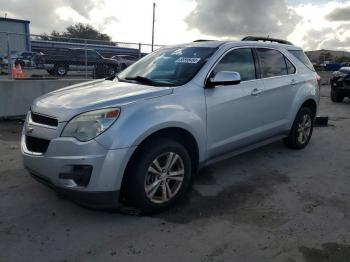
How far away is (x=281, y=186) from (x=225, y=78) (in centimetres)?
156

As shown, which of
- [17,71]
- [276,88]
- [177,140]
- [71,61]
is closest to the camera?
[177,140]

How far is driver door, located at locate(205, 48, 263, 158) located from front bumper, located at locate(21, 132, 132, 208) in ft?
4.23

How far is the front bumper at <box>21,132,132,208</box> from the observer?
3279mm

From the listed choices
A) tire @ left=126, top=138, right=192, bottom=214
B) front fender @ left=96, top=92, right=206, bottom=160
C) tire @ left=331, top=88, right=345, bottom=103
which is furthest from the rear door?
tire @ left=331, top=88, right=345, bottom=103

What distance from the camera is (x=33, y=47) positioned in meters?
10.3

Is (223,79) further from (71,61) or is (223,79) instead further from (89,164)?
(71,61)

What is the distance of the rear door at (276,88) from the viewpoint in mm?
5094

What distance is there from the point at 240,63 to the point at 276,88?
0.80 metres

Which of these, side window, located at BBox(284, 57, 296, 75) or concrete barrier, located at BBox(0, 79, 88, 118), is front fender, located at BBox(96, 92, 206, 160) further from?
concrete barrier, located at BBox(0, 79, 88, 118)

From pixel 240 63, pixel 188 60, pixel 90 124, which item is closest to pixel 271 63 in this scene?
pixel 240 63

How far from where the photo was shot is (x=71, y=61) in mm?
11211

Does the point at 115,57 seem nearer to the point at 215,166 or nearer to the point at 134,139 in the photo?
the point at 215,166

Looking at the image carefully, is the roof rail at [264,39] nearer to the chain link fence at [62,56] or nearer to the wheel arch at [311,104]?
the wheel arch at [311,104]

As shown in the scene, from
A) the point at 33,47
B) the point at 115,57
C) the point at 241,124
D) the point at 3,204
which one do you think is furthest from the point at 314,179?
the point at 115,57
